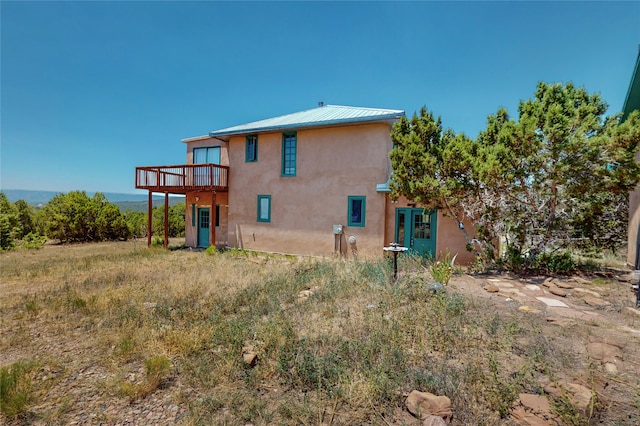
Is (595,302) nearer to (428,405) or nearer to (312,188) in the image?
(428,405)

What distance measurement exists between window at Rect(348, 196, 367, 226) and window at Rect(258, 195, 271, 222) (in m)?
4.08

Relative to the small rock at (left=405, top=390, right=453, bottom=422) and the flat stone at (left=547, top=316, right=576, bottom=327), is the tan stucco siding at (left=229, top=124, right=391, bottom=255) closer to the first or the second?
the flat stone at (left=547, top=316, right=576, bottom=327)

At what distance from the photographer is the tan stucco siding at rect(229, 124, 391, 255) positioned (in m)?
11.0

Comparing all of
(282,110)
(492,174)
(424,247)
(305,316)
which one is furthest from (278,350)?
(282,110)

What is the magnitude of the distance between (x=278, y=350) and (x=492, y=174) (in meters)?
6.33

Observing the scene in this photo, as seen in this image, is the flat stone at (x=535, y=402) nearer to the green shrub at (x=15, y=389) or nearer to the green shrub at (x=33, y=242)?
the green shrub at (x=15, y=389)

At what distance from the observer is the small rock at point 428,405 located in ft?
7.95

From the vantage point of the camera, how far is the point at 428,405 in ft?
8.18

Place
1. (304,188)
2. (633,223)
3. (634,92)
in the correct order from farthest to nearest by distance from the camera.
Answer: (304,188) → (634,92) → (633,223)

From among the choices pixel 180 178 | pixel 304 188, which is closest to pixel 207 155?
pixel 180 178

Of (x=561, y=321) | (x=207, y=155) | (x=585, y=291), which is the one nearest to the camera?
(x=561, y=321)

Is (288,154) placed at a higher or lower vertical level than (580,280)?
higher

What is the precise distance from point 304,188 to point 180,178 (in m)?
6.81

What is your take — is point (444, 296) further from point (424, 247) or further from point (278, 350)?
point (424, 247)
